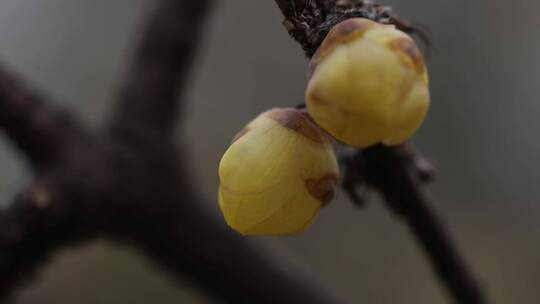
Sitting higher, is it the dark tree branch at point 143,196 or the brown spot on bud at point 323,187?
the brown spot on bud at point 323,187

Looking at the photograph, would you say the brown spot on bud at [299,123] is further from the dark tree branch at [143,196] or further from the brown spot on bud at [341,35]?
the dark tree branch at [143,196]

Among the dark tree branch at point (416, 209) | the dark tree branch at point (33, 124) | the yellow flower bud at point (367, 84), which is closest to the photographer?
the yellow flower bud at point (367, 84)

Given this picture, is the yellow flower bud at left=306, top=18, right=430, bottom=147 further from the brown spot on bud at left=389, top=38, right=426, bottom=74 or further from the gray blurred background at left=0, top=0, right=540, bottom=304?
the gray blurred background at left=0, top=0, right=540, bottom=304

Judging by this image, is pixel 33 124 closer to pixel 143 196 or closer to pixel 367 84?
pixel 143 196

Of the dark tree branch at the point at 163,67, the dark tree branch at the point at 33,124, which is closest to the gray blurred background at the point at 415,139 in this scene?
the dark tree branch at the point at 163,67

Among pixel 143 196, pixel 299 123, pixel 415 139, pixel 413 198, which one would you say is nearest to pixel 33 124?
pixel 143 196

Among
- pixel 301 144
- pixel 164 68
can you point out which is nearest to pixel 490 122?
pixel 164 68

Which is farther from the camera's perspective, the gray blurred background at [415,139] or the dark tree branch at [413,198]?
the gray blurred background at [415,139]
